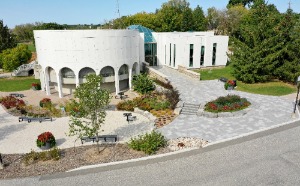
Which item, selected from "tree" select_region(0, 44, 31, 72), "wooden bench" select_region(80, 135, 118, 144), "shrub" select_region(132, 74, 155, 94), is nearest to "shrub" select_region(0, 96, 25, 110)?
"wooden bench" select_region(80, 135, 118, 144)

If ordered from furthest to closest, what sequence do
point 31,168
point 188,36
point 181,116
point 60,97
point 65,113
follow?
point 188,36 → point 60,97 → point 65,113 → point 181,116 → point 31,168

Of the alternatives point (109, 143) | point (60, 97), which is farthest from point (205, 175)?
point (60, 97)

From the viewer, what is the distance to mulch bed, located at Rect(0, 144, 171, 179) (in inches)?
565

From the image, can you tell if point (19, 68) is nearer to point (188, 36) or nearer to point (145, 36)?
point (145, 36)

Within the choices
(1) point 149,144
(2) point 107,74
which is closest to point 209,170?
(1) point 149,144

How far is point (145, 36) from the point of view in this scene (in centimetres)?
4306

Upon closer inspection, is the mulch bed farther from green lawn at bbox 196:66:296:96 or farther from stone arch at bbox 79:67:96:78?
green lawn at bbox 196:66:296:96

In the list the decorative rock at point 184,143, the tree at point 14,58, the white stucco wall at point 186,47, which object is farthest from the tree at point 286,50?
the tree at point 14,58

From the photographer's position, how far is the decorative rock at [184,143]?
54.7 feet

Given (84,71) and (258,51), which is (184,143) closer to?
(84,71)

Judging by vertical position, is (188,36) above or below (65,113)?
above

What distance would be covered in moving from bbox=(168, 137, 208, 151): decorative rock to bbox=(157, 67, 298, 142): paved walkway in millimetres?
821

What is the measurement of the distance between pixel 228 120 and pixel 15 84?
114 feet

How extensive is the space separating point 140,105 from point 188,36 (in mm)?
18866
